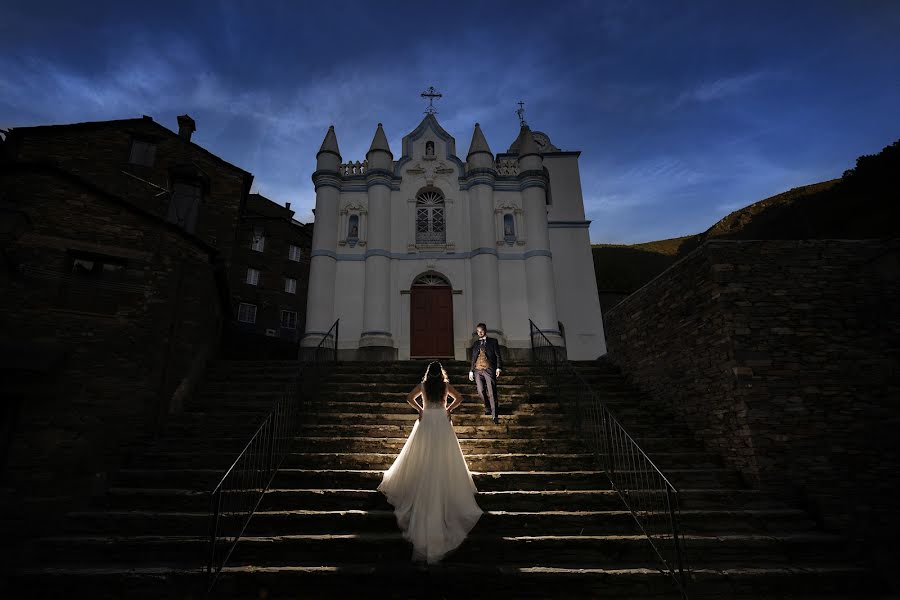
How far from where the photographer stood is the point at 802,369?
666cm

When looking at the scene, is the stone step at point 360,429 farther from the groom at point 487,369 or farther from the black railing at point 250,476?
the black railing at point 250,476

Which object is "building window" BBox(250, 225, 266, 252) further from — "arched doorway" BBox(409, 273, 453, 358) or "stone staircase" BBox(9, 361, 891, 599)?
"stone staircase" BBox(9, 361, 891, 599)

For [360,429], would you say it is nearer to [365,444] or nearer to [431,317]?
[365,444]

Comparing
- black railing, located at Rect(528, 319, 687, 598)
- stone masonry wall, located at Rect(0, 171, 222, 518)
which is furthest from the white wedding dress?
stone masonry wall, located at Rect(0, 171, 222, 518)

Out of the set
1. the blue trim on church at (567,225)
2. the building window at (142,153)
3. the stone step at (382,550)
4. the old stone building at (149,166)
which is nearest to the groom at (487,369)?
the stone step at (382,550)

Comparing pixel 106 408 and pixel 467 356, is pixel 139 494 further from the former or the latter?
pixel 467 356

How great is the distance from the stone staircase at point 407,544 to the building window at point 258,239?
20.9m

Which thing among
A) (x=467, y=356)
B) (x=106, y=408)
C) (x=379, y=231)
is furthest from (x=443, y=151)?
(x=106, y=408)

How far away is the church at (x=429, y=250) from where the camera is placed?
14375 mm

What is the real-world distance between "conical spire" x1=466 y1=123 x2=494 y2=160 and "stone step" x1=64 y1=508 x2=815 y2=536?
1379cm

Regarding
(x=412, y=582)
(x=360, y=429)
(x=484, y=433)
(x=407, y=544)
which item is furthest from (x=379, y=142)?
(x=412, y=582)

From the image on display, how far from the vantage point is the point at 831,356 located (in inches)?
265

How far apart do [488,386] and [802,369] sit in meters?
4.83

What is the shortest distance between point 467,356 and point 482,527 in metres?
8.83
